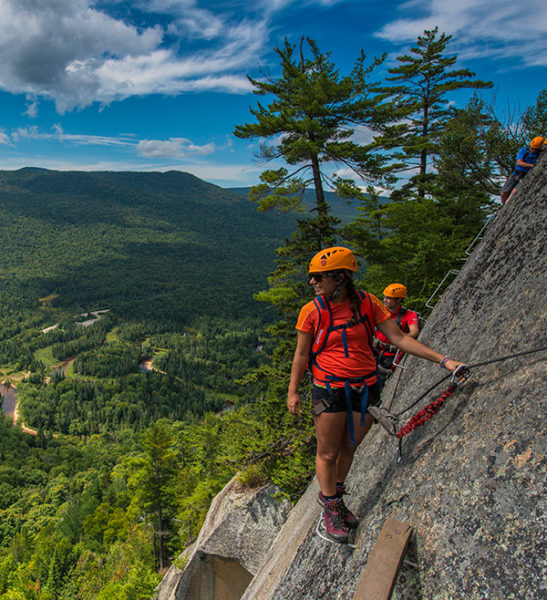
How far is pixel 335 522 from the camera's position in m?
3.97

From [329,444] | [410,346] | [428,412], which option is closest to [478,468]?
[428,412]

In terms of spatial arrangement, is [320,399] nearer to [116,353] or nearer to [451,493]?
[451,493]

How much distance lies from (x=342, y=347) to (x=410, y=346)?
71 cm

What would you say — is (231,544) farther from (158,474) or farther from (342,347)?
(158,474)

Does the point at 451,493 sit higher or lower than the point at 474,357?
lower

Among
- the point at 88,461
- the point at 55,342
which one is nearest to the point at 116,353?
the point at 55,342

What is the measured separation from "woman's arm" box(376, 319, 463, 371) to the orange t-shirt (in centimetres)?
27

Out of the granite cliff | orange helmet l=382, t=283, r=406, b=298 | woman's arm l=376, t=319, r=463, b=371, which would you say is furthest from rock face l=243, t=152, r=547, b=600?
orange helmet l=382, t=283, r=406, b=298

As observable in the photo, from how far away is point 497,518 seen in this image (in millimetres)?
2566

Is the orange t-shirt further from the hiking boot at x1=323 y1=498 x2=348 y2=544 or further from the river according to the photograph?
the river

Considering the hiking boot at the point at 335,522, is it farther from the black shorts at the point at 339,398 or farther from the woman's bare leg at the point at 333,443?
the black shorts at the point at 339,398

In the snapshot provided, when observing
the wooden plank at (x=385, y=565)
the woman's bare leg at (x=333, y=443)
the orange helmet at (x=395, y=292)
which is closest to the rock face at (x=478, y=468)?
the wooden plank at (x=385, y=565)

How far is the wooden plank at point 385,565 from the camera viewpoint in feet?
9.27

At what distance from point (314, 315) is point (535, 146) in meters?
5.75
